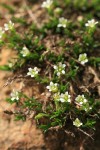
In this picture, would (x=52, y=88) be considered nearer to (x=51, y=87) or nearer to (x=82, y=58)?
(x=51, y=87)

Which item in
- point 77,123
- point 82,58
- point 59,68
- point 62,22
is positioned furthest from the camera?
point 62,22

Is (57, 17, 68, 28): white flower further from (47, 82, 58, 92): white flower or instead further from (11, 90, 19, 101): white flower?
(11, 90, 19, 101): white flower

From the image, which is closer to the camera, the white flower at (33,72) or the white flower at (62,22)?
the white flower at (33,72)

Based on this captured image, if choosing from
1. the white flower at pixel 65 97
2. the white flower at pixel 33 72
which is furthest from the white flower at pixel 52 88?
the white flower at pixel 33 72

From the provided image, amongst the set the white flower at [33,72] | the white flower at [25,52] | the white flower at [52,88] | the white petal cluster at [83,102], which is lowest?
the white petal cluster at [83,102]

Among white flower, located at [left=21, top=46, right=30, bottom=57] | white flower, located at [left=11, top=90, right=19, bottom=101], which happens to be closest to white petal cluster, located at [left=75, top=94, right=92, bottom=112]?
white flower, located at [left=11, top=90, right=19, bottom=101]

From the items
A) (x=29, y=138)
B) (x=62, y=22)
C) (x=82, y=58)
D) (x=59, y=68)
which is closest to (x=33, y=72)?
(x=59, y=68)

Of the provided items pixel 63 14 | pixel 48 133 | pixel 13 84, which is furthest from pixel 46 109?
pixel 63 14

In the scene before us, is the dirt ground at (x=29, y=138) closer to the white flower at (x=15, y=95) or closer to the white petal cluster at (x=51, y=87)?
the white flower at (x=15, y=95)

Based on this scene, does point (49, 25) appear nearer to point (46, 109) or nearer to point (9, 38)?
point (9, 38)

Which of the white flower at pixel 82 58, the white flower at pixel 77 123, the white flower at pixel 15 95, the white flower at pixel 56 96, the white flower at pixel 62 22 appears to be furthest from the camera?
the white flower at pixel 62 22

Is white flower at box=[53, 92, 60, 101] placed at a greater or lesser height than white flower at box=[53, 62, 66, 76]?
lesser
